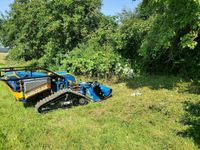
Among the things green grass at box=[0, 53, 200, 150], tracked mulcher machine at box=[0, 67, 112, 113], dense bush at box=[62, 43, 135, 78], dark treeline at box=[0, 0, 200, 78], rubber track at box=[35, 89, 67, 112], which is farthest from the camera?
dense bush at box=[62, 43, 135, 78]

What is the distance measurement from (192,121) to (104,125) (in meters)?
2.10

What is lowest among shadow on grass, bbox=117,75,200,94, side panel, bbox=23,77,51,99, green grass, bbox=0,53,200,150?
green grass, bbox=0,53,200,150

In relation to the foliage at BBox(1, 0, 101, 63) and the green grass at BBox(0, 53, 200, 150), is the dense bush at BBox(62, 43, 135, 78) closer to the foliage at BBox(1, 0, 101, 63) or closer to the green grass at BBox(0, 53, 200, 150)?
the foliage at BBox(1, 0, 101, 63)

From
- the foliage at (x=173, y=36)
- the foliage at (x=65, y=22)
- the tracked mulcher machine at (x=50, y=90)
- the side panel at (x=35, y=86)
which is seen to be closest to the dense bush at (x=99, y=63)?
the foliage at (x=173, y=36)

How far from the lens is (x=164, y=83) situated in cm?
1078

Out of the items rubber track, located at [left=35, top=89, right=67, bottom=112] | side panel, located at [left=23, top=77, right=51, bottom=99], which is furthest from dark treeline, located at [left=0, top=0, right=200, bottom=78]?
side panel, located at [left=23, top=77, right=51, bottom=99]

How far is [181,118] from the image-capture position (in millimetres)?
6477

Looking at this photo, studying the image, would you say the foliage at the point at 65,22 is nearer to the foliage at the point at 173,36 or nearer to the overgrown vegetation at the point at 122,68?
the overgrown vegetation at the point at 122,68

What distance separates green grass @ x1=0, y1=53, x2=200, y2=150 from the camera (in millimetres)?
5188

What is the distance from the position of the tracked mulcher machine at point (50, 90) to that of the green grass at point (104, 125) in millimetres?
240

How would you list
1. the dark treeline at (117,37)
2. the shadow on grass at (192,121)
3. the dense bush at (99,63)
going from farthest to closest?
1. the dense bush at (99,63)
2. the dark treeline at (117,37)
3. the shadow on grass at (192,121)

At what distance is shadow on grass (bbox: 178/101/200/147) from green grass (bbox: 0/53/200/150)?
13cm

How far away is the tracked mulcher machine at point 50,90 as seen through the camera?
711 centimetres

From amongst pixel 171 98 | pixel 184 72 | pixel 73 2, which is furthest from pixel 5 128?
pixel 73 2
